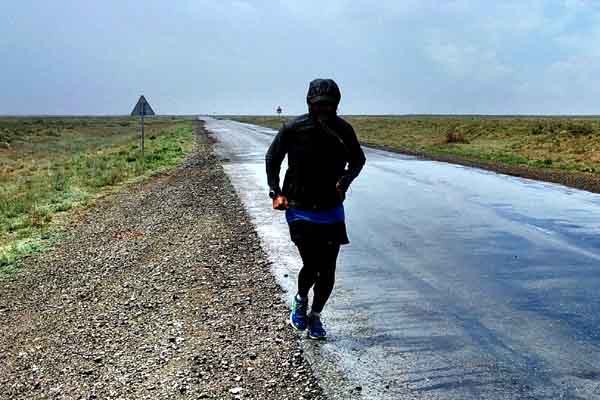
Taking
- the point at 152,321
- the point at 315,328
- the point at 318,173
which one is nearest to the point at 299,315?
the point at 315,328

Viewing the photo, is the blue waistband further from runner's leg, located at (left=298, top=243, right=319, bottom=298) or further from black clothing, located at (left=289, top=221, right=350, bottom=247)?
runner's leg, located at (left=298, top=243, right=319, bottom=298)

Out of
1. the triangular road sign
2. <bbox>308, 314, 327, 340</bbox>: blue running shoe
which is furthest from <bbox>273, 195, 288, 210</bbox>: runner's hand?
the triangular road sign

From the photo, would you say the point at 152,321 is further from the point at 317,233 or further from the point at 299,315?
the point at 317,233

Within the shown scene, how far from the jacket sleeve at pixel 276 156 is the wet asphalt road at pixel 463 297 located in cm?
137

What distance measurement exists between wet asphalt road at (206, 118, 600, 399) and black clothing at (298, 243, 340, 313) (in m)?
0.41

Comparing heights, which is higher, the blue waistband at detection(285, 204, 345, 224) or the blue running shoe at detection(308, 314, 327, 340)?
A: the blue waistband at detection(285, 204, 345, 224)

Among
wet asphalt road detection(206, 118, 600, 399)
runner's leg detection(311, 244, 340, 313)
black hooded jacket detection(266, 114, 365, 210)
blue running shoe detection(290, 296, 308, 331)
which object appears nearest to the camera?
wet asphalt road detection(206, 118, 600, 399)

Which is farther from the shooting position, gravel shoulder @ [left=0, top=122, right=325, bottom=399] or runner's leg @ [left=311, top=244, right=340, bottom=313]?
runner's leg @ [left=311, top=244, right=340, bottom=313]

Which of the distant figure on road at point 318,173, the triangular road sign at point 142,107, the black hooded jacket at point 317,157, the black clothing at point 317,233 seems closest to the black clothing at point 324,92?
the distant figure on road at point 318,173

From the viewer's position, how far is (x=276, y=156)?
16.3 feet

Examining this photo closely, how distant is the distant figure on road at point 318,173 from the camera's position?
4719mm

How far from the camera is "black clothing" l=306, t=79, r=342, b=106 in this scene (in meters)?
4.64

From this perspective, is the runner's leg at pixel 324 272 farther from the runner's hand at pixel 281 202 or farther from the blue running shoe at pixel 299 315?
the runner's hand at pixel 281 202

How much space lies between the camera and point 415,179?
17.5 m
